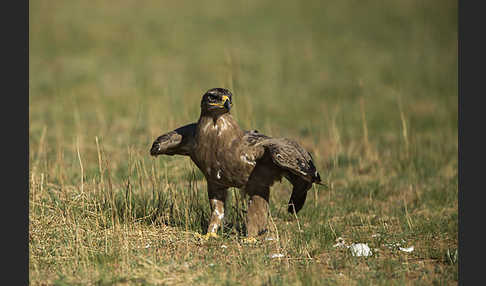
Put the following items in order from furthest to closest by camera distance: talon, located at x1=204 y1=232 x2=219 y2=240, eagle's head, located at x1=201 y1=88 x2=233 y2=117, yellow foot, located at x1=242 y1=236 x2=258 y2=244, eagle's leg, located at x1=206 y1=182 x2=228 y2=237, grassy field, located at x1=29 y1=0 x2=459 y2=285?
1. eagle's leg, located at x1=206 y1=182 x2=228 y2=237
2. talon, located at x1=204 y1=232 x2=219 y2=240
3. yellow foot, located at x1=242 y1=236 x2=258 y2=244
4. eagle's head, located at x1=201 y1=88 x2=233 y2=117
5. grassy field, located at x1=29 y1=0 x2=459 y2=285

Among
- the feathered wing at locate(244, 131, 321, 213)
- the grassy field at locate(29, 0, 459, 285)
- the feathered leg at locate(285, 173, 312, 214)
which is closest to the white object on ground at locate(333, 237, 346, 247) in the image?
the grassy field at locate(29, 0, 459, 285)

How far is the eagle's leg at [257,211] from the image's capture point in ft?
24.5

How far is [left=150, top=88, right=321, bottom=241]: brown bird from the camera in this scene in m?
7.09

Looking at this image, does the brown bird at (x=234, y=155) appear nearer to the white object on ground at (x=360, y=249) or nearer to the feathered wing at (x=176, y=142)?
the feathered wing at (x=176, y=142)

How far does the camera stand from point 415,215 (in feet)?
30.2

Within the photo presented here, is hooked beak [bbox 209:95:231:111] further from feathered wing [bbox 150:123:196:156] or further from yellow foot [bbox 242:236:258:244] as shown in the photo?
yellow foot [bbox 242:236:258:244]

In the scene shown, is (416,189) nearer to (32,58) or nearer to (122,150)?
(122,150)

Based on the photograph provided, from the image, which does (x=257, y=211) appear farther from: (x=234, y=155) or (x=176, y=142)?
(x=176, y=142)

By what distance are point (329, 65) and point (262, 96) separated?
12.6ft

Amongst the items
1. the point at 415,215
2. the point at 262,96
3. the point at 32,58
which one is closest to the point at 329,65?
the point at 262,96

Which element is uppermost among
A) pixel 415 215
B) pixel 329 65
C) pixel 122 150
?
pixel 329 65

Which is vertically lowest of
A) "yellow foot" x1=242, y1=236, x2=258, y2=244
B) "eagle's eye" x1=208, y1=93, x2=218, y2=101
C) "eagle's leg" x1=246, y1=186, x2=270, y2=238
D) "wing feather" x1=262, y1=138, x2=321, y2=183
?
"yellow foot" x1=242, y1=236, x2=258, y2=244

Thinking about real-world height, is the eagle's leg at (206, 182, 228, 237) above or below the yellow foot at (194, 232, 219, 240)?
above

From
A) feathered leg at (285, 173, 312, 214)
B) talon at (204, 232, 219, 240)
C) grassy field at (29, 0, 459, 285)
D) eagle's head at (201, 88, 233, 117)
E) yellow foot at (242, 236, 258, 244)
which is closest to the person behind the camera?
grassy field at (29, 0, 459, 285)
